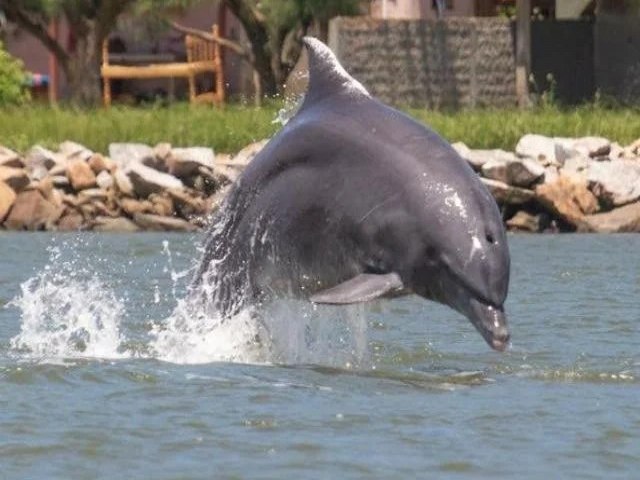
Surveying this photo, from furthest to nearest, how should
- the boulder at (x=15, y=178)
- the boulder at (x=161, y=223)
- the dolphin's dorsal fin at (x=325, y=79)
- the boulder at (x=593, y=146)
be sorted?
the boulder at (x=593, y=146) → the boulder at (x=15, y=178) → the boulder at (x=161, y=223) → the dolphin's dorsal fin at (x=325, y=79)

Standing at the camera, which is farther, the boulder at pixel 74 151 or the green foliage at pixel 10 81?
the green foliage at pixel 10 81

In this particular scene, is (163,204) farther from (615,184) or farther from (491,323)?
(491,323)

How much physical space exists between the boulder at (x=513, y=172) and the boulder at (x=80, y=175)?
4.37m

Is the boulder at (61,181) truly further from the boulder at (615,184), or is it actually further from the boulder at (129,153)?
the boulder at (615,184)

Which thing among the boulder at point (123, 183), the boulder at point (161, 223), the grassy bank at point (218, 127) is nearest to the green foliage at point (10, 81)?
the grassy bank at point (218, 127)

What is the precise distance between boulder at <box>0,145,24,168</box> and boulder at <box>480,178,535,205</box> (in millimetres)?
5235

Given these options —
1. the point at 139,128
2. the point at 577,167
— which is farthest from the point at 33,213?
the point at 577,167

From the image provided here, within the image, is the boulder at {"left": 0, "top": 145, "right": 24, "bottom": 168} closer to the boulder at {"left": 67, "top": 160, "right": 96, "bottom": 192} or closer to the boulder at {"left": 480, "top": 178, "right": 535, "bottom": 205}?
the boulder at {"left": 67, "top": 160, "right": 96, "bottom": 192}

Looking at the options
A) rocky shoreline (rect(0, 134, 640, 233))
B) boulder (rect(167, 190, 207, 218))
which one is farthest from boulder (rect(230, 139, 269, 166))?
boulder (rect(167, 190, 207, 218))

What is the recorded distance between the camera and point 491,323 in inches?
395

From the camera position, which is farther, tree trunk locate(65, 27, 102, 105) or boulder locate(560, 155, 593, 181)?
tree trunk locate(65, 27, 102, 105)

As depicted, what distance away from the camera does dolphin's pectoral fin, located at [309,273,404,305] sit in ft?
32.6

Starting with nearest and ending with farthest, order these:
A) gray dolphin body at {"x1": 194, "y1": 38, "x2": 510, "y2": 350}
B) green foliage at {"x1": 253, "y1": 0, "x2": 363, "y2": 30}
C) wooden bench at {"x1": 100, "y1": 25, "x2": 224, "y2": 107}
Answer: gray dolphin body at {"x1": 194, "y1": 38, "x2": 510, "y2": 350}
green foliage at {"x1": 253, "y1": 0, "x2": 363, "y2": 30}
wooden bench at {"x1": 100, "y1": 25, "x2": 224, "y2": 107}

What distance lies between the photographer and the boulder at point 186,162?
26500 mm
